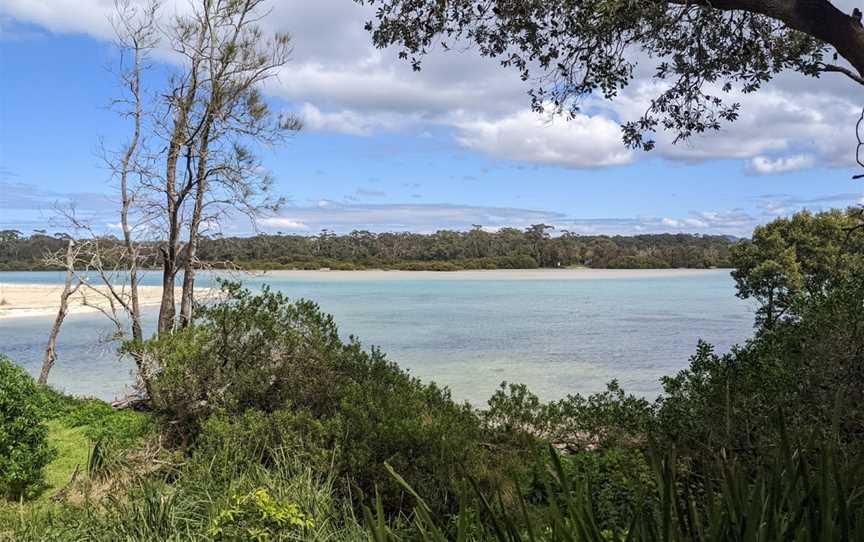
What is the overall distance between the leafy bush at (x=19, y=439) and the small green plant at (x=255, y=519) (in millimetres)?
3516

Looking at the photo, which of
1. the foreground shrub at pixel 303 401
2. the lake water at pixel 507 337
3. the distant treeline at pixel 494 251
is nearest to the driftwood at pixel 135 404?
the lake water at pixel 507 337

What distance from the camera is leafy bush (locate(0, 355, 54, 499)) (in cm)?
621

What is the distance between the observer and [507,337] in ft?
86.1

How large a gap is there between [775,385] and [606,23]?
3.41m

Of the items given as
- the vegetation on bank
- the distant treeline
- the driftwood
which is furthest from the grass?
the distant treeline

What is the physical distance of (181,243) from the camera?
41.2ft

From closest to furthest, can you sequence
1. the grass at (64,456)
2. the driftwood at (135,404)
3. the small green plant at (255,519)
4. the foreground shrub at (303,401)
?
1. the small green plant at (255,519)
2. the foreground shrub at (303,401)
3. the grass at (64,456)
4. the driftwood at (135,404)

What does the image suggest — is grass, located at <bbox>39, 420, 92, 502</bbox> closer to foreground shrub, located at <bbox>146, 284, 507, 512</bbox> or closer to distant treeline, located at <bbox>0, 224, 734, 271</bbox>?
foreground shrub, located at <bbox>146, 284, 507, 512</bbox>

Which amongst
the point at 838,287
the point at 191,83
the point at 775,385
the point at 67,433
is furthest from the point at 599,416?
the point at 191,83

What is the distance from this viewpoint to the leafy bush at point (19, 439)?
6211mm

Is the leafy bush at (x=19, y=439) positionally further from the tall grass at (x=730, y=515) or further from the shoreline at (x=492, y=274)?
the shoreline at (x=492, y=274)

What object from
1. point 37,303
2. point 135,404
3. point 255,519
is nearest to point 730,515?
point 255,519

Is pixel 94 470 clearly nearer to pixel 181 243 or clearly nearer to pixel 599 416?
pixel 599 416

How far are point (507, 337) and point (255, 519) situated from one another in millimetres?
22872
